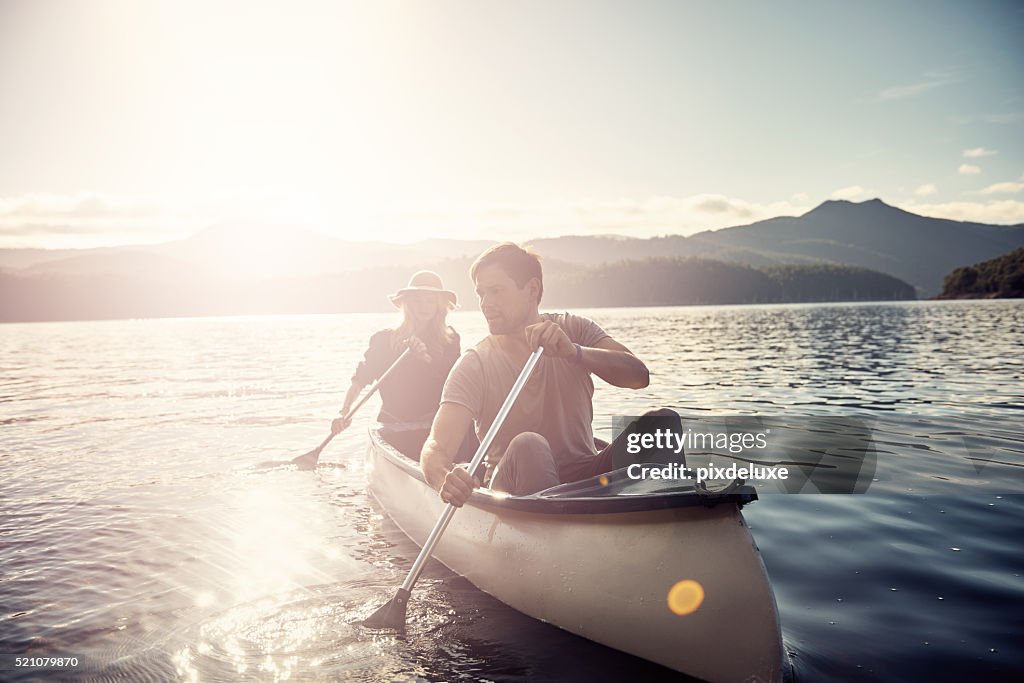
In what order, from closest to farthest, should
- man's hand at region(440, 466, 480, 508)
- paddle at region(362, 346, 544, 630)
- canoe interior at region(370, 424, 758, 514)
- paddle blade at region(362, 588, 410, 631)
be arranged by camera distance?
canoe interior at region(370, 424, 758, 514)
man's hand at region(440, 466, 480, 508)
paddle at region(362, 346, 544, 630)
paddle blade at region(362, 588, 410, 631)

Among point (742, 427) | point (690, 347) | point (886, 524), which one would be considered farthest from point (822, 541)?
point (690, 347)

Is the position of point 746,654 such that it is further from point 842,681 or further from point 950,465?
point 950,465

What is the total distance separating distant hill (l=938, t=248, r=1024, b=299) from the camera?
422 feet

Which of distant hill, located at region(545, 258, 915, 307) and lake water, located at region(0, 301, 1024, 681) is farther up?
distant hill, located at region(545, 258, 915, 307)

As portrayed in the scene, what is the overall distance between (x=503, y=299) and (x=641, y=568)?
2.09 m

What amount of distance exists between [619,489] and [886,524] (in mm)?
4271

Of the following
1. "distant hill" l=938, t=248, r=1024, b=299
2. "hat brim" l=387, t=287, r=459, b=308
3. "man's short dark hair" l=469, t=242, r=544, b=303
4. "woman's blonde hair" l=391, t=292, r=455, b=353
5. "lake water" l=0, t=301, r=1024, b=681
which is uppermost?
"distant hill" l=938, t=248, r=1024, b=299

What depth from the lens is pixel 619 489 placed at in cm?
440

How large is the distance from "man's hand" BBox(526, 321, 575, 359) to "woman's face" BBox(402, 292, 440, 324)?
474 cm

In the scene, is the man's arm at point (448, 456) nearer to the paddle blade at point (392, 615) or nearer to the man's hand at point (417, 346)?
the paddle blade at point (392, 615)

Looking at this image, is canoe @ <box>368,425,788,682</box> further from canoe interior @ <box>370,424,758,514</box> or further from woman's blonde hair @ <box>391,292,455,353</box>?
woman's blonde hair @ <box>391,292,455,353</box>

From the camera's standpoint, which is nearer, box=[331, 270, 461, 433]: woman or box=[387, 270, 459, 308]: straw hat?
box=[387, 270, 459, 308]: straw hat

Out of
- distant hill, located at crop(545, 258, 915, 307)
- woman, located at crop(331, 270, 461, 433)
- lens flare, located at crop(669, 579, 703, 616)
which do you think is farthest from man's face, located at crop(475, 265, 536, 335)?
distant hill, located at crop(545, 258, 915, 307)

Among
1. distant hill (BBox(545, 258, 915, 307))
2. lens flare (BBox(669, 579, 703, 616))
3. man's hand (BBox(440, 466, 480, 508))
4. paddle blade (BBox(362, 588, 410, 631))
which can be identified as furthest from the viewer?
distant hill (BBox(545, 258, 915, 307))
